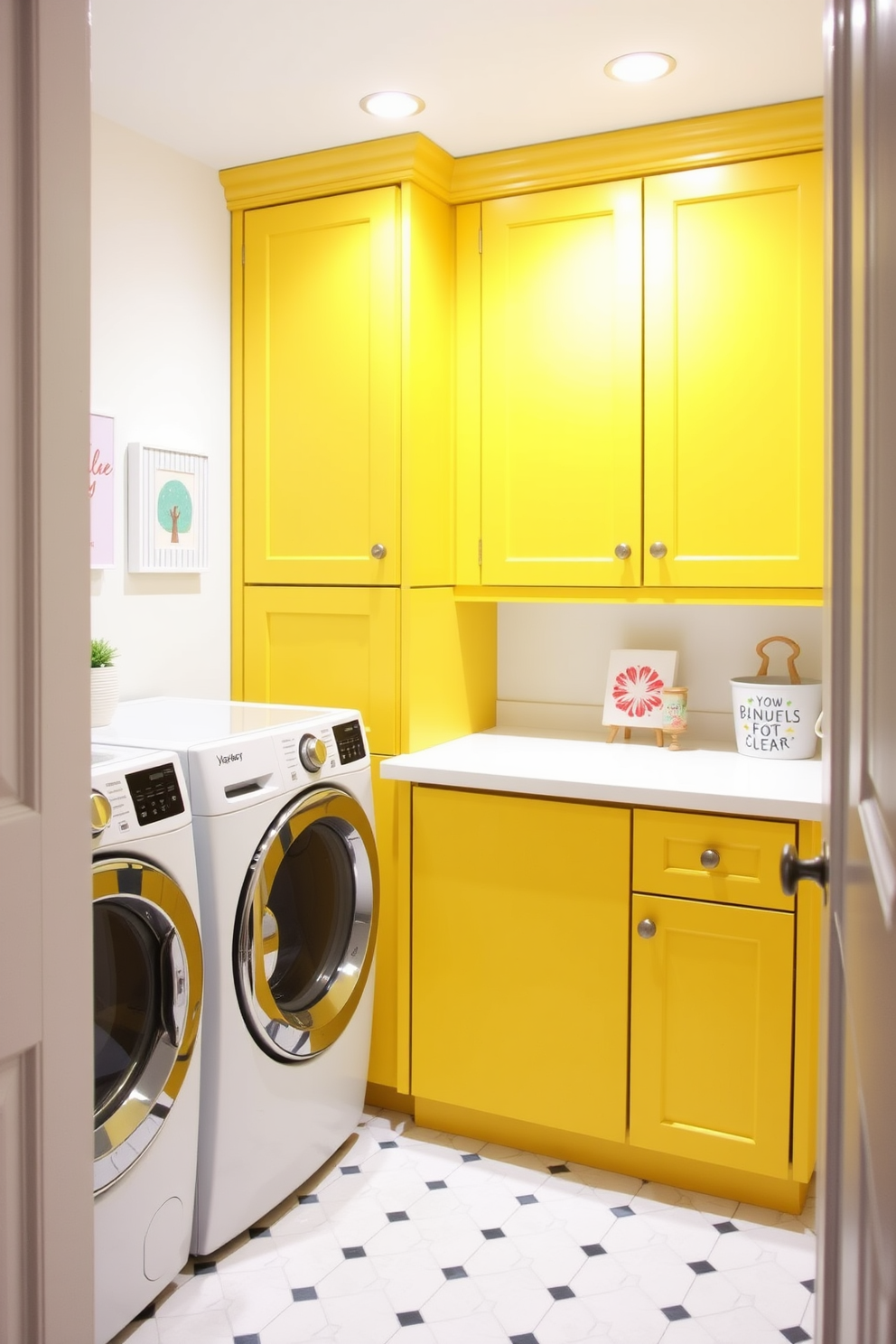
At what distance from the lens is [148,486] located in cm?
276

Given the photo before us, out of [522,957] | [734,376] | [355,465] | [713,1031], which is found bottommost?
[713,1031]

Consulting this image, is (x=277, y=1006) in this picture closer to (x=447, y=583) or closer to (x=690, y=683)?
(x=447, y=583)

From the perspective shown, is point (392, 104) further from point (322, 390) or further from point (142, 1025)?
point (142, 1025)

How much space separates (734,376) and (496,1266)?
199 centimetres

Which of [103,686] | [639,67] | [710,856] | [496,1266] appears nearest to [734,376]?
[639,67]

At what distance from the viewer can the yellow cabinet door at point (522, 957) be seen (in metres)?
2.54

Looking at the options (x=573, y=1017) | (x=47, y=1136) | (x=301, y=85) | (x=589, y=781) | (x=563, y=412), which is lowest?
(x=573, y=1017)

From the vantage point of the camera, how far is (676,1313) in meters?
2.10

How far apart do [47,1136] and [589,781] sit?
5.03ft

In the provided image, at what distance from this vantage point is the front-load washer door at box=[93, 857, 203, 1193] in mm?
1944

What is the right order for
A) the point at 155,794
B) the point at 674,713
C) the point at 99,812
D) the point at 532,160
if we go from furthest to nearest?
the point at 674,713
the point at 532,160
the point at 155,794
the point at 99,812

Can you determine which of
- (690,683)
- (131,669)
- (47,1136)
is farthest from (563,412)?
(47,1136)

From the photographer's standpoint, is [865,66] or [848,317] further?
[848,317]

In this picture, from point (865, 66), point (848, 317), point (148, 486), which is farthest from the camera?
point (148, 486)
